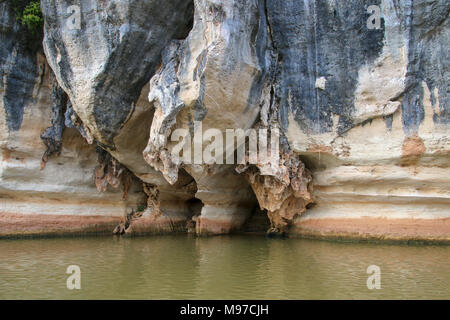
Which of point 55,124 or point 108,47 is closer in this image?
point 108,47

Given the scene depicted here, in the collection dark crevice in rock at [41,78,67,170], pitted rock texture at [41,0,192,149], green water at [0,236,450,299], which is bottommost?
green water at [0,236,450,299]

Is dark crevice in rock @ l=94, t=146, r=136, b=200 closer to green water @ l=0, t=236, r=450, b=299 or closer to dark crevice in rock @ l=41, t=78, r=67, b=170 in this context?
dark crevice in rock @ l=41, t=78, r=67, b=170

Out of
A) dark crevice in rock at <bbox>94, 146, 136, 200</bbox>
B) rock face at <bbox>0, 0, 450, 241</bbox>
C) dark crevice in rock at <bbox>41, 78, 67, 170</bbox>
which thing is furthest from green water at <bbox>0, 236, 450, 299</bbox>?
dark crevice in rock at <bbox>41, 78, 67, 170</bbox>

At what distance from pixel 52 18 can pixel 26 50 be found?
6.54ft

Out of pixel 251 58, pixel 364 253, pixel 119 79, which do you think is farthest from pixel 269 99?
pixel 364 253

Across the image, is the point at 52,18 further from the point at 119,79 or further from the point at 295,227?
the point at 295,227

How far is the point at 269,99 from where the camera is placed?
404 inches

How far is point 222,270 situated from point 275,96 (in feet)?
16.6

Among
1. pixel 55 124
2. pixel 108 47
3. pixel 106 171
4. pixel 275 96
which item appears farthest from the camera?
pixel 106 171

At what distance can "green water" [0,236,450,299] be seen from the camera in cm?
562

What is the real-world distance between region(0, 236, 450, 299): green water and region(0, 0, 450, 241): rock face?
4.64 ft

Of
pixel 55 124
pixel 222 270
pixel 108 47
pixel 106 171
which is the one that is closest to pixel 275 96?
pixel 108 47

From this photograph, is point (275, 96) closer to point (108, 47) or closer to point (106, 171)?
point (108, 47)

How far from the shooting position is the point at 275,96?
10312mm
